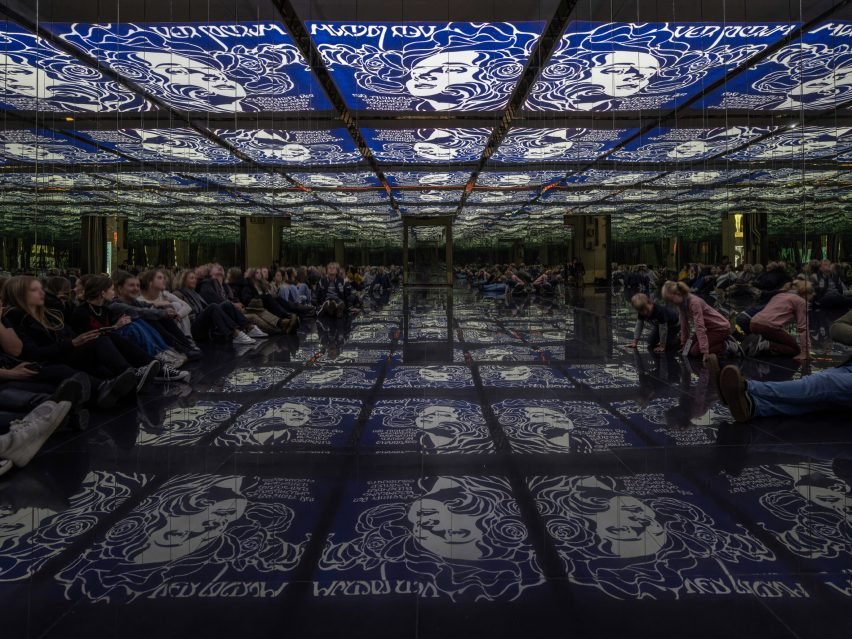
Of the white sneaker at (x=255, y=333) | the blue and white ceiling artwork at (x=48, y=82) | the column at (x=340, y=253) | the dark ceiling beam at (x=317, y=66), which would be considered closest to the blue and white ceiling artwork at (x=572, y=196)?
the dark ceiling beam at (x=317, y=66)

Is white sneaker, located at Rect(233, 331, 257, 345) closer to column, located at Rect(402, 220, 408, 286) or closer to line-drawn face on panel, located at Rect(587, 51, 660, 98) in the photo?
line-drawn face on panel, located at Rect(587, 51, 660, 98)

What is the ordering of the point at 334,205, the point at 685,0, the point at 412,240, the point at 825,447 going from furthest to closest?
the point at 412,240 → the point at 334,205 → the point at 685,0 → the point at 825,447

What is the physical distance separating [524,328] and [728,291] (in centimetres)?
341

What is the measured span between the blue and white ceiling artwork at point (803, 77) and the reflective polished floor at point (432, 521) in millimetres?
6537

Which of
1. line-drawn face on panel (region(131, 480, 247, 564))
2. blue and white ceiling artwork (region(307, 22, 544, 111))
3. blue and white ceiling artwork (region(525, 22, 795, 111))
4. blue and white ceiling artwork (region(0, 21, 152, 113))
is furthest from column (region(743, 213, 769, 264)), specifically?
blue and white ceiling artwork (region(0, 21, 152, 113))

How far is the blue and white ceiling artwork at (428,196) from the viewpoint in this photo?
2332 centimetres

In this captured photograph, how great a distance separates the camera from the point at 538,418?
436 centimetres

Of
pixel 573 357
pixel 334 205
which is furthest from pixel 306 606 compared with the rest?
pixel 334 205

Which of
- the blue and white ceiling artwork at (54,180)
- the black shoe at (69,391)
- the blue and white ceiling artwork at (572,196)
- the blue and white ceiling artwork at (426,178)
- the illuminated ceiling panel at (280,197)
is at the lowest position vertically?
the black shoe at (69,391)

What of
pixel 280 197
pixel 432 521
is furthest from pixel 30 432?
pixel 280 197

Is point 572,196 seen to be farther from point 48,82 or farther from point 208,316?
point 48,82

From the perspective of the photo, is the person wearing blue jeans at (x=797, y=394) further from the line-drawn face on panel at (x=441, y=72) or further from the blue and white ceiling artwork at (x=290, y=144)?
the blue and white ceiling artwork at (x=290, y=144)

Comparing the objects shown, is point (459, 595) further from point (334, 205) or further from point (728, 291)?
point (334, 205)

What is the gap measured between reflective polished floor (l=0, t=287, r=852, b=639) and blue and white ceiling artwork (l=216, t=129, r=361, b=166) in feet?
31.1
